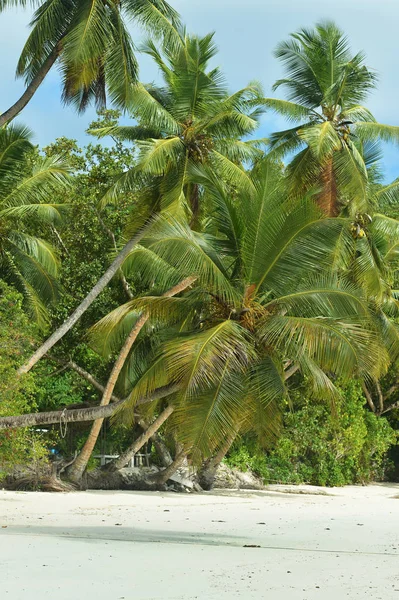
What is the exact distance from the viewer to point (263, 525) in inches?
559

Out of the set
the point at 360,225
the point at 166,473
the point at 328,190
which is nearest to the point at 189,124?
the point at 328,190

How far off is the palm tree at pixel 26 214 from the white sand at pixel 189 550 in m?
5.26

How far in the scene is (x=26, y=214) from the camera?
66.0ft

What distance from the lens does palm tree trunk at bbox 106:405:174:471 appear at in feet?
70.6

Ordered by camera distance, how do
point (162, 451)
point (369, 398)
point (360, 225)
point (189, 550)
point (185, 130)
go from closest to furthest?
point (189, 550), point (185, 130), point (360, 225), point (162, 451), point (369, 398)

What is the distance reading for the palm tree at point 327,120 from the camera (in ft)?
61.2

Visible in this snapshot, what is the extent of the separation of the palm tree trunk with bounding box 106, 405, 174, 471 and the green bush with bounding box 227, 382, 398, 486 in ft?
13.5

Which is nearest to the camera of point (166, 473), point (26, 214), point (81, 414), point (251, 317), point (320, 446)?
point (251, 317)

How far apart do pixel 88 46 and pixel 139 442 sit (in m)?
10.6

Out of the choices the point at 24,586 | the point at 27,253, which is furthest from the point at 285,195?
the point at 27,253

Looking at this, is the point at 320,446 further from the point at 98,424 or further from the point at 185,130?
the point at 185,130

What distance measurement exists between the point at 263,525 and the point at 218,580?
6.26m

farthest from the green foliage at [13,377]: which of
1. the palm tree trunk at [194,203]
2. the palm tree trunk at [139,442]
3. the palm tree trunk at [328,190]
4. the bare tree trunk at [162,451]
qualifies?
the palm tree trunk at [328,190]

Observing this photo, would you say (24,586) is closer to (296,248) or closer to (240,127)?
(296,248)
